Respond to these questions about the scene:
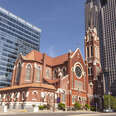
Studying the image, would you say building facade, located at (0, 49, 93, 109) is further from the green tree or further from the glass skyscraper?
the glass skyscraper

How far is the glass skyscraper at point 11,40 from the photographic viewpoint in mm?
103125

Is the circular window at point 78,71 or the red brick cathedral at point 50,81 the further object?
the circular window at point 78,71

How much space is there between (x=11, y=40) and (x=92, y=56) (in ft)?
197

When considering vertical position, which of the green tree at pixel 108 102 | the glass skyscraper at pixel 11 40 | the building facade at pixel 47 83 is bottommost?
the green tree at pixel 108 102

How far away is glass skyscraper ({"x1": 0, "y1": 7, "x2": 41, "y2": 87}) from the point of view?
338 ft

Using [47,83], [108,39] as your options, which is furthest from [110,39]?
[47,83]

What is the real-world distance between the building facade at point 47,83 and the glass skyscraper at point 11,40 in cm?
4413

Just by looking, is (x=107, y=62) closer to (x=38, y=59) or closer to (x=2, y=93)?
(x=38, y=59)

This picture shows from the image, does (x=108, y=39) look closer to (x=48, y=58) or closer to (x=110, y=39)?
(x=110, y=39)

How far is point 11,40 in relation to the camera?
111 m

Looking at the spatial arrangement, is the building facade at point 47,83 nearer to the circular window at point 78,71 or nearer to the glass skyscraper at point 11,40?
the circular window at point 78,71

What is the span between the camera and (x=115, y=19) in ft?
424

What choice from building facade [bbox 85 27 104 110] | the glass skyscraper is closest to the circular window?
building facade [bbox 85 27 104 110]

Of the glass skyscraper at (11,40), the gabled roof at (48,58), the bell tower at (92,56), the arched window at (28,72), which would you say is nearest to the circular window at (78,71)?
the gabled roof at (48,58)
